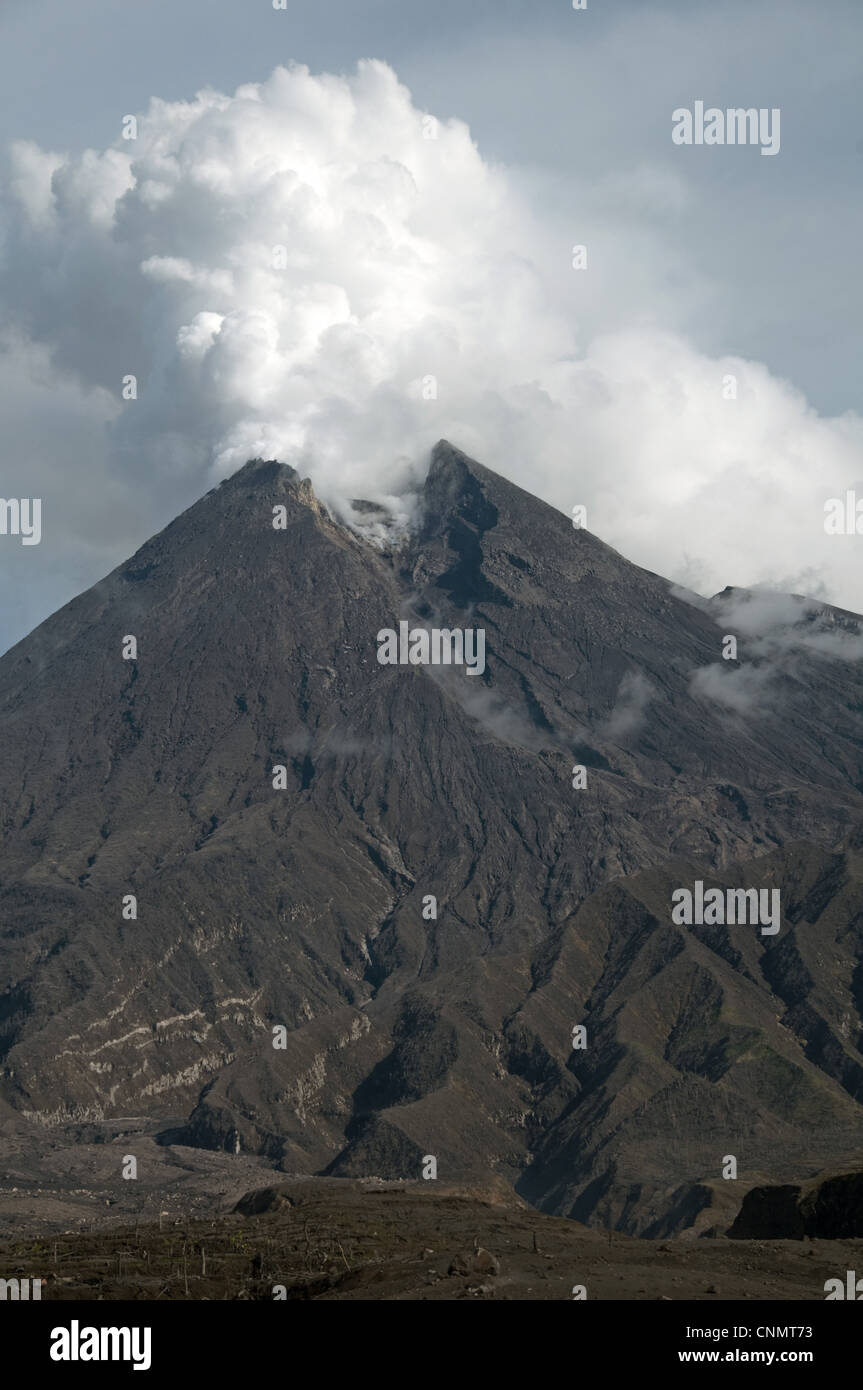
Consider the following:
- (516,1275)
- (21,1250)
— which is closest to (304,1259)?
(516,1275)

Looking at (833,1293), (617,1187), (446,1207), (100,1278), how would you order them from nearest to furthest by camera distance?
(833,1293) → (100,1278) → (446,1207) → (617,1187)

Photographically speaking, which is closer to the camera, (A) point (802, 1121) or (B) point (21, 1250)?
(B) point (21, 1250)

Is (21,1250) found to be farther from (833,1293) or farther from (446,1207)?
(833,1293)
